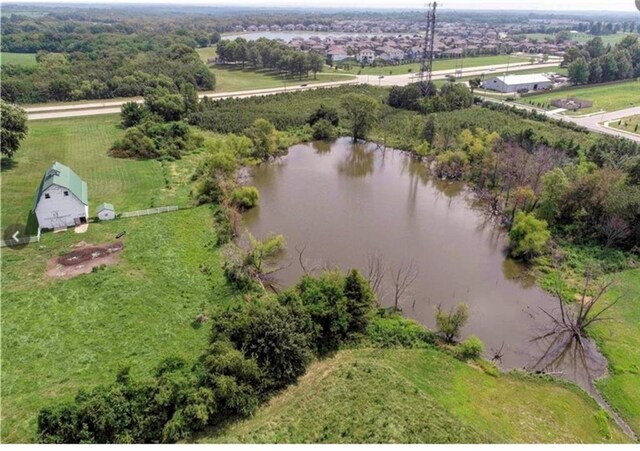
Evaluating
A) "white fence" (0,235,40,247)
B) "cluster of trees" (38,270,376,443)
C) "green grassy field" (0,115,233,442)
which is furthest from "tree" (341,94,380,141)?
"white fence" (0,235,40,247)

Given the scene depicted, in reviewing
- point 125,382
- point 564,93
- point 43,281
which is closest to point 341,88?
point 564,93

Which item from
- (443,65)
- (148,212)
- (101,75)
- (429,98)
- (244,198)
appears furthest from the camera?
(443,65)

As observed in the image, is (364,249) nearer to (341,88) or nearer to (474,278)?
(474,278)

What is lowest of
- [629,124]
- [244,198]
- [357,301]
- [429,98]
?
[357,301]

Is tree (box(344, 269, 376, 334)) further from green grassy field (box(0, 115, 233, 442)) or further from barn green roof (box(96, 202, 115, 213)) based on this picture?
barn green roof (box(96, 202, 115, 213))

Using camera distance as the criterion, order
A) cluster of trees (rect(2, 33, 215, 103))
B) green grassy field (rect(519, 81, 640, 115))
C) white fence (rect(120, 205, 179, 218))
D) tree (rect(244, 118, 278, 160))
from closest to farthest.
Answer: white fence (rect(120, 205, 179, 218)) → tree (rect(244, 118, 278, 160)) → cluster of trees (rect(2, 33, 215, 103)) → green grassy field (rect(519, 81, 640, 115))

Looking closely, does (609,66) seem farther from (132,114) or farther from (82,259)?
(82,259)

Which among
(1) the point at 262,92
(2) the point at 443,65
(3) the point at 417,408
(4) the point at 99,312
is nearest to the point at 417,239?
(3) the point at 417,408
